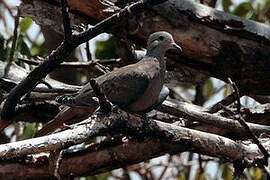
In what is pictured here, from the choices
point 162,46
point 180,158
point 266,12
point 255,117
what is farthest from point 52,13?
point 180,158

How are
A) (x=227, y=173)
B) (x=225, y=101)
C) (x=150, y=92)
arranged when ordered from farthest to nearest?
(x=227, y=173)
(x=225, y=101)
(x=150, y=92)

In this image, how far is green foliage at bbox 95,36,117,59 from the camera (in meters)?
5.27

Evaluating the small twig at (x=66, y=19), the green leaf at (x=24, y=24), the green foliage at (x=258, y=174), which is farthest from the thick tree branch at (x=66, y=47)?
the green foliage at (x=258, y=174)

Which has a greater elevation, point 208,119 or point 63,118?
point 63,118

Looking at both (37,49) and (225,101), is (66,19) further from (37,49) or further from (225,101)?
(37,49)

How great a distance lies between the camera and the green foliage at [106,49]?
5.27 m

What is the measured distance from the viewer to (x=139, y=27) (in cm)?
433

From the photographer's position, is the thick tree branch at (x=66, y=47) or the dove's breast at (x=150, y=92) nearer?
the thick tree branch at (x=66, y=47)

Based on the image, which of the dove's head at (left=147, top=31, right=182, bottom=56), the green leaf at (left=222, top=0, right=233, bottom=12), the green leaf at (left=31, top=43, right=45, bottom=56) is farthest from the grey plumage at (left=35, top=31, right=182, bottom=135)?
the green leaf at (left=31, top=43, right=45, bottom=56)

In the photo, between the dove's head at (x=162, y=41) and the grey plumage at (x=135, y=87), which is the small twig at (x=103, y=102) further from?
the dove's head at (x=162, y=41)

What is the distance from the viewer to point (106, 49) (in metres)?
5.31

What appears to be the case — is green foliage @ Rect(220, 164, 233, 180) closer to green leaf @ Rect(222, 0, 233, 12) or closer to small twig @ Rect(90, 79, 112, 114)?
green leaf @ Rect(222, 0, 233, 12)

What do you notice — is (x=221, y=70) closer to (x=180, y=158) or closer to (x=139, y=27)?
(x=139, y=27)

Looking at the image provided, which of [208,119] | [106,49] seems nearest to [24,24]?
[106,49]
